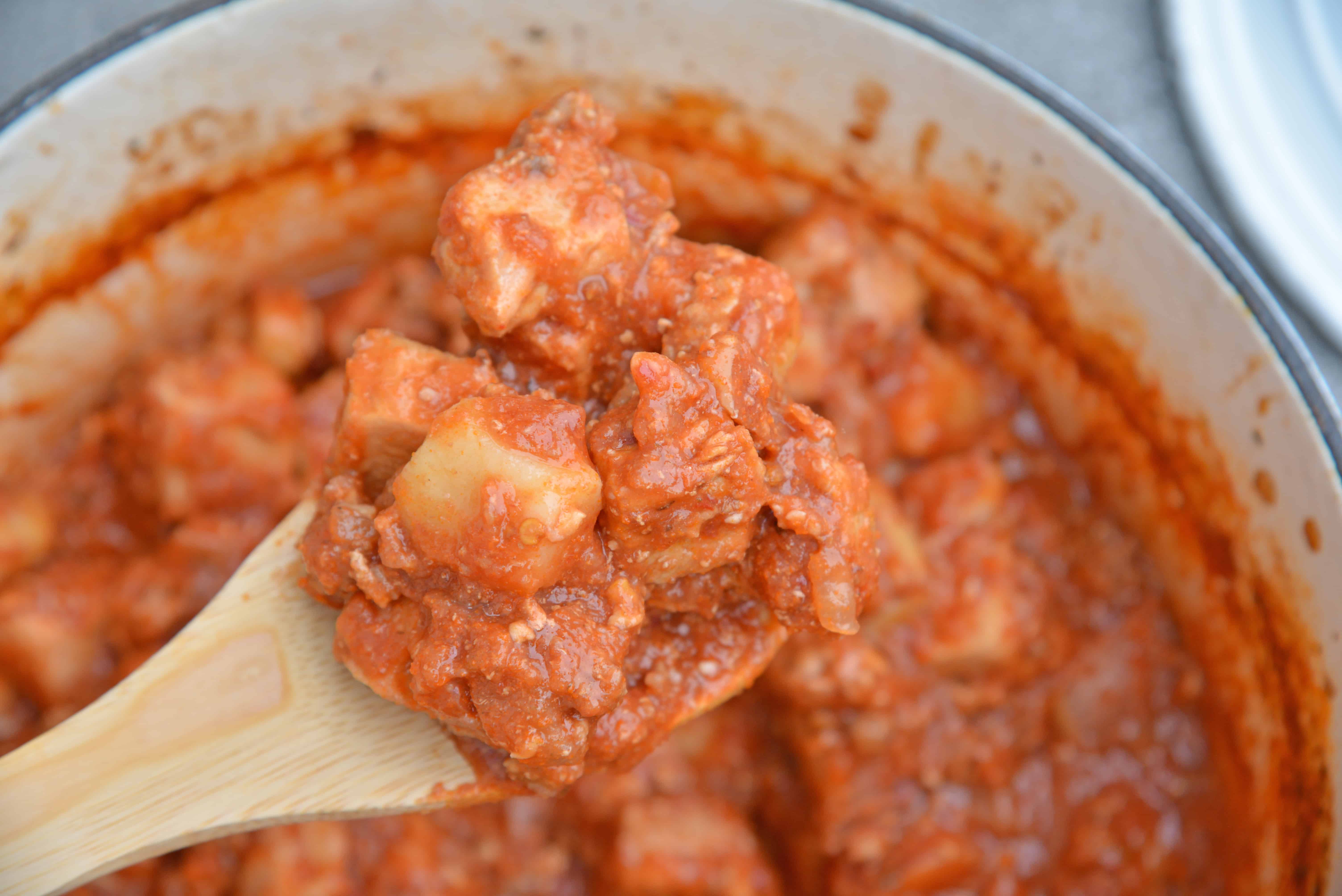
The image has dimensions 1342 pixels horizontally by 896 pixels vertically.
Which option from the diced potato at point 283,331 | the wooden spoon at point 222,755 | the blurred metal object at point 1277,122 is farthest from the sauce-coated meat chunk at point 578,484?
the blurred metal object at point 1277,122

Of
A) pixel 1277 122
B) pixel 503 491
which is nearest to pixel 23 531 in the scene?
pixel 503 491

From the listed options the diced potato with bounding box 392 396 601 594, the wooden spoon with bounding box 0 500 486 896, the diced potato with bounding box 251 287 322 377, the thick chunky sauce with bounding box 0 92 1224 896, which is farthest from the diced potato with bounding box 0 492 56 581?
the diced potato with bounding box 392 396 601 594

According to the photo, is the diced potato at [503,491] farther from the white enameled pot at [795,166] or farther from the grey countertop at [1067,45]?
the grey countertop at [1067,45]

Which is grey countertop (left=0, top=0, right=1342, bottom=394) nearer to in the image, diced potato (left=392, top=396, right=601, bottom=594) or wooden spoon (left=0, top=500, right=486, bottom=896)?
wooden spoon (left=0, top=500, right=486, bottom=896)

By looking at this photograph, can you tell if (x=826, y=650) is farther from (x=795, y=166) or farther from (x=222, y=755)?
(x=222, y=755)

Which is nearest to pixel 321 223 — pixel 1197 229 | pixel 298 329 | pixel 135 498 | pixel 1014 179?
pixel 298 329

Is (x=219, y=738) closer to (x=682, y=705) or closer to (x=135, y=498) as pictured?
(x=682, y=705)

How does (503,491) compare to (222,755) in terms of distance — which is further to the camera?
(222,755)
